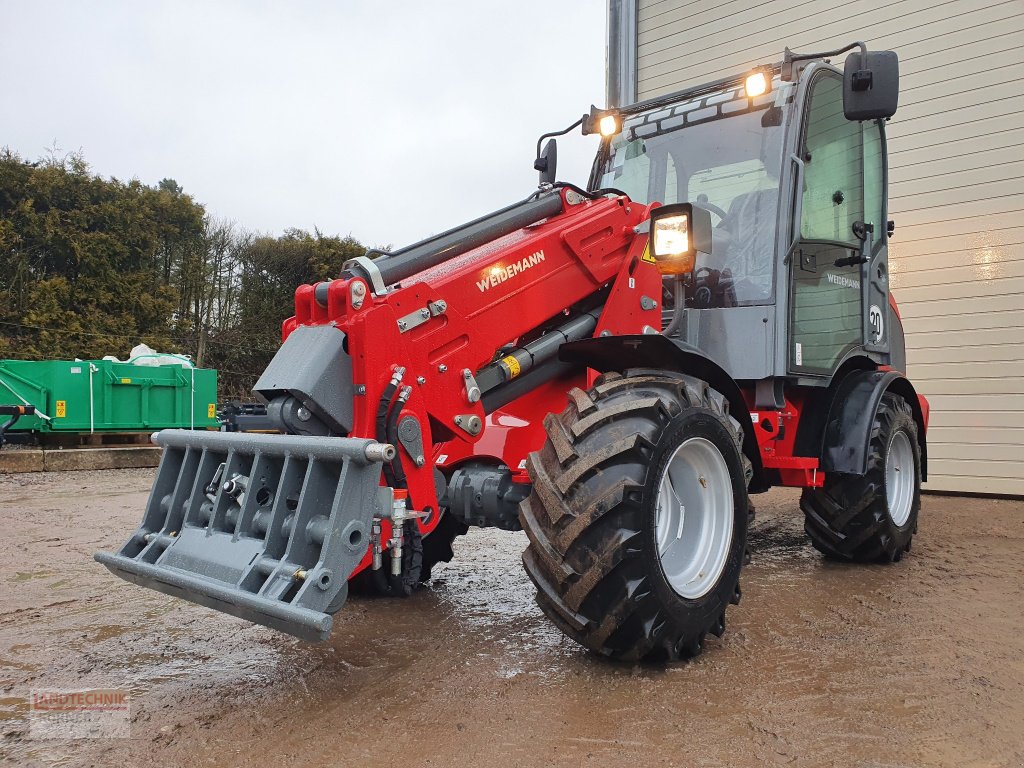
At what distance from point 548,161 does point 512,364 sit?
1758 millimetres

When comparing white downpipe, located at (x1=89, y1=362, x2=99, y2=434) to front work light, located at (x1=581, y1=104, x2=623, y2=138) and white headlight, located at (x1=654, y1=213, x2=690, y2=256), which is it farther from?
white headlight, located at (x1=654, y1=213, x2=690, y2=256)

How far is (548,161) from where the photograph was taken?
4.71 m

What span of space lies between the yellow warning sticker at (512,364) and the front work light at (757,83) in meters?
2.01

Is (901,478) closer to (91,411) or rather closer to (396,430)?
(396,430)

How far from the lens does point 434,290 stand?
308 centimetres

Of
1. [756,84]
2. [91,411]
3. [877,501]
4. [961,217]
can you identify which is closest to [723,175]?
[756,84]

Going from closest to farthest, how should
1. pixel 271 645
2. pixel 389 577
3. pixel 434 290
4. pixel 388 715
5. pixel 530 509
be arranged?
pixel 388 715 < pixel 530 509 < pixel 434 290 < pixel 271 645 < pixel 389 577

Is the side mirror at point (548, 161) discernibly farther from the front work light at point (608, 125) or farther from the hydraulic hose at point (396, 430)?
the hydraulic hose at point (396, 430)

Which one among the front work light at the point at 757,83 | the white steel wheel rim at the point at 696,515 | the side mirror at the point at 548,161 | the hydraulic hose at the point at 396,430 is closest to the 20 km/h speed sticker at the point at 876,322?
the front work light at the point at 757,83

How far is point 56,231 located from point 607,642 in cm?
1736

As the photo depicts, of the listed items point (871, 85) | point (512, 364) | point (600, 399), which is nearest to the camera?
point (600, 399)

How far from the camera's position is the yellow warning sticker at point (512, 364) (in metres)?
3.43

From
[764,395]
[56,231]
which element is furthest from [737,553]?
[56,231]

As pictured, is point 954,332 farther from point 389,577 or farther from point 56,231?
point 56,231
